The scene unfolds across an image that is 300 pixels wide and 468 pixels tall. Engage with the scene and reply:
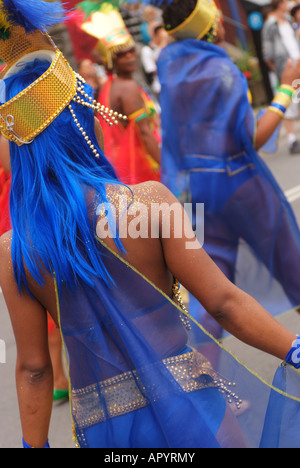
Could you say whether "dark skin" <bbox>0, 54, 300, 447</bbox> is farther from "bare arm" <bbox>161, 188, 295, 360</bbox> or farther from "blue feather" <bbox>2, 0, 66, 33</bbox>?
"blue feather" <bbox>2, 0, 66, 33</bbox>

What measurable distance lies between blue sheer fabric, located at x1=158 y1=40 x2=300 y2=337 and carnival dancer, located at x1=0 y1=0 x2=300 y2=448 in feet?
5.93

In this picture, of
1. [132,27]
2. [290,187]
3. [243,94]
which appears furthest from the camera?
[132,27]

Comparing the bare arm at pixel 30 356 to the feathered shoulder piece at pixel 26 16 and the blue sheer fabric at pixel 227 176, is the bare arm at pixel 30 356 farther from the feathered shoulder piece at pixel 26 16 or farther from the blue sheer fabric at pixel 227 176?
the blue sheer fabric at pixel 227 176

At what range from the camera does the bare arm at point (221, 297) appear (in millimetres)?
1704

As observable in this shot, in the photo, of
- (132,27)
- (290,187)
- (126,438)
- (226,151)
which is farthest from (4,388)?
(132,27)

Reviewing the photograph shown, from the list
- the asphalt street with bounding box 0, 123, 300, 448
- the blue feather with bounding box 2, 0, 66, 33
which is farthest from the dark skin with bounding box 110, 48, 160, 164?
the blue feather with bounding box 2, 0, 66, 33

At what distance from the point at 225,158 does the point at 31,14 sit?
6.54 ft

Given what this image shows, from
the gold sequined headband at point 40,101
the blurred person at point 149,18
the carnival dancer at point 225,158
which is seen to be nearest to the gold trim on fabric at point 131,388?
the gold sequined headband at point 40,101

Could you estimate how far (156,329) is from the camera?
1.70m

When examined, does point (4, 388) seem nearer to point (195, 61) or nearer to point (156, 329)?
point (195, 61)

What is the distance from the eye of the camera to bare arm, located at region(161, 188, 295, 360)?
170cm

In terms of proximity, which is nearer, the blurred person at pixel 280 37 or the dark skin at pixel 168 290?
the dark skin at pixel 168 290

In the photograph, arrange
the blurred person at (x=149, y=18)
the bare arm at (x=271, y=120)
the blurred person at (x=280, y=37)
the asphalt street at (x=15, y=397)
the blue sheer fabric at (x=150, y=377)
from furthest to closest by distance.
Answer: the blurred person at (x=280, y=37)
the blurred person at (x=149, y=18)
the bare arm at (x=271, y=120)
the asphalt street at (x=15, y=397)
the blue sheer fabric at (x=150, y=377)
